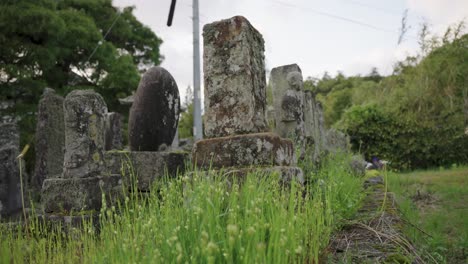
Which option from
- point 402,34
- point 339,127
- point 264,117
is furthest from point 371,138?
point 264,117

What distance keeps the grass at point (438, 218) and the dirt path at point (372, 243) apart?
21cm

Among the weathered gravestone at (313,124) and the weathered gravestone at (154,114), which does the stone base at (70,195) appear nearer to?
the weathered gravestone at (154,114)

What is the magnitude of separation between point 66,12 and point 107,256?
15.9 m

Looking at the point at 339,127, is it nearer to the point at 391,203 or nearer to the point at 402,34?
the point at 402,34

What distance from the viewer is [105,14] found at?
1936cm

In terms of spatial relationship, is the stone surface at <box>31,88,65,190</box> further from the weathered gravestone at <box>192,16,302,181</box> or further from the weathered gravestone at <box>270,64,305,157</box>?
the weathered gravestone at <box>192,16,302,181</box>

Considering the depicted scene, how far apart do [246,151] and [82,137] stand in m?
2.30

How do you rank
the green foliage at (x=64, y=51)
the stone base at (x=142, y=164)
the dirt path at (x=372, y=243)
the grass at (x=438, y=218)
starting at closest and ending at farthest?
1. the dirt path at (x=372, y=243)
2. the grass at (x=438, y=218)
3. the stone base at (x=142, y=164)
4. the green foliage at (x=64, y=51)

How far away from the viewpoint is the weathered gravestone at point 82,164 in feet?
15.4

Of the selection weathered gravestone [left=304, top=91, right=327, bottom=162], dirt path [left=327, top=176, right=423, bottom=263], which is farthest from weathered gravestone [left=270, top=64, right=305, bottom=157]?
dirt path [left=327, top=176, right=423, bottom=263]

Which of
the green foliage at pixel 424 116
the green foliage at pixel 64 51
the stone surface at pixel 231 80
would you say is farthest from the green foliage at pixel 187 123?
the stone surface at pixel 231 80

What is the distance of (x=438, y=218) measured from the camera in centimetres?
530

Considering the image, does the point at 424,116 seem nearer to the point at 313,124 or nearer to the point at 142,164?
the point at 313,124

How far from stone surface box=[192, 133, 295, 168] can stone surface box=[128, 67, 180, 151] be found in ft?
8.33
